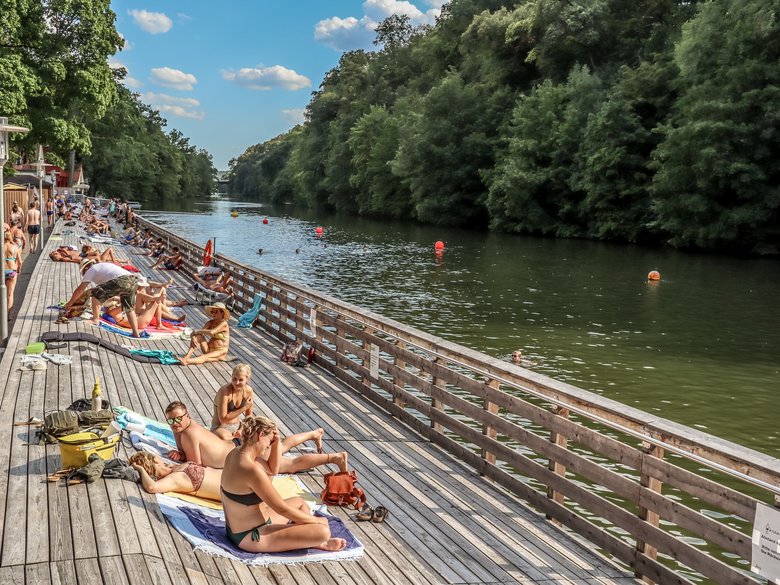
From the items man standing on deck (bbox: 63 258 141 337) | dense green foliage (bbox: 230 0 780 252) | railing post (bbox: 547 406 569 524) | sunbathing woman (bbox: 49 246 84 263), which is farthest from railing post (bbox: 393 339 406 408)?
dense green foliage (bbox: 230 0 780 252)

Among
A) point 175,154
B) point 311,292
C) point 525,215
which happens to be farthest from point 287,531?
point 175,154

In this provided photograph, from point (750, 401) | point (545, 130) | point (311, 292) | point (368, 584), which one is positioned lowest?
point (750, 401)

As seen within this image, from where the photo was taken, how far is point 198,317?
16.8 meters

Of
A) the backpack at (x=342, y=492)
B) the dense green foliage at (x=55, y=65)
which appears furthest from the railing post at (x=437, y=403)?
the dense green foliage at (x=55, y=65)

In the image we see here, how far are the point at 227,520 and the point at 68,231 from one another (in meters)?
31.0

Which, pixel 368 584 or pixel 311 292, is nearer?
pixel 368 584

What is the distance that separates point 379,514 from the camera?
6094mm

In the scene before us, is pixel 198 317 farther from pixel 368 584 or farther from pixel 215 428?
pixel 368 584

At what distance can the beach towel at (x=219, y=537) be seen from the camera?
5035 millimetres

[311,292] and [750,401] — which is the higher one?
[311,292]

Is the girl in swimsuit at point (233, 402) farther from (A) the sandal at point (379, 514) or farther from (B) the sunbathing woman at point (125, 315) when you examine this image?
(B) the sunbathing woman at point (125, 315)

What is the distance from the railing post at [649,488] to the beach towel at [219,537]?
2.05 meters

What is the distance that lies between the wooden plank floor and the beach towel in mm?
65

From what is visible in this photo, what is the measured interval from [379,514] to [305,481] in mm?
1100
